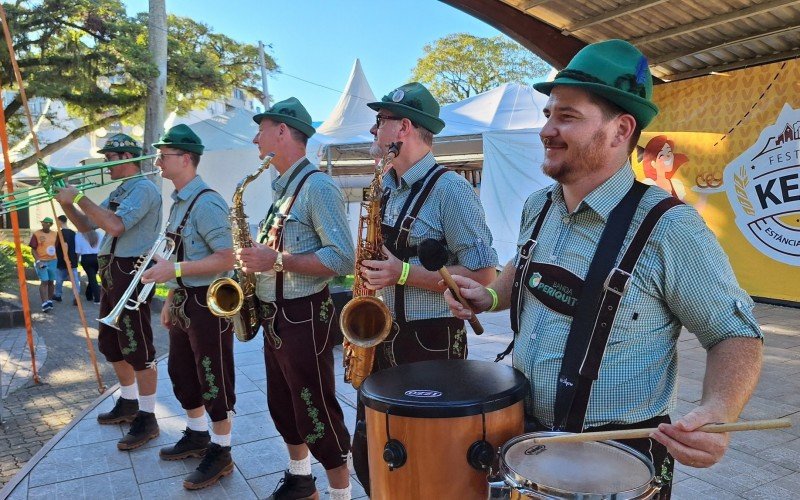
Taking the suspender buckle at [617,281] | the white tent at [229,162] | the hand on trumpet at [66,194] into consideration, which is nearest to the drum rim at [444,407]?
the suspender buckle at [617,281]

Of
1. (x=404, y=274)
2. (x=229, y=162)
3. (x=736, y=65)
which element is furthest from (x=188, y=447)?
(x=229, y=162)

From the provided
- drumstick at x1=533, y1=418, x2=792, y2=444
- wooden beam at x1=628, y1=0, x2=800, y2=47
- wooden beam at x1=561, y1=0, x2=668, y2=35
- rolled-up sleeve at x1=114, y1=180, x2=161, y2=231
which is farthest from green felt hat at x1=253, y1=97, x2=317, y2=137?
wooden beam at x1=628, y1=0, x2=800, y2=47

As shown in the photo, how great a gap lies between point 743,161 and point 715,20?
270 cm

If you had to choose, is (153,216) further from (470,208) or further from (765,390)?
(765,390)

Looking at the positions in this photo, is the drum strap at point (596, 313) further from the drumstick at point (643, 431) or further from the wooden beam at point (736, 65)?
the wooden beam at point (736, 65)

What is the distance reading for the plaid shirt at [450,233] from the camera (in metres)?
2.67

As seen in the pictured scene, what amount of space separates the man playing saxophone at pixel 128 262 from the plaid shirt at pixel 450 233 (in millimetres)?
2389

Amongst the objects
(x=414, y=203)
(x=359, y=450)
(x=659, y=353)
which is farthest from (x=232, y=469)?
(x=659, y=353)

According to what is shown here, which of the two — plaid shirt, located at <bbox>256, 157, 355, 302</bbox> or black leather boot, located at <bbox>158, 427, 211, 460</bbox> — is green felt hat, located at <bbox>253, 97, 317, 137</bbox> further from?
black leather boot, located at <bbox>158, 427, 211, 460</bbox>

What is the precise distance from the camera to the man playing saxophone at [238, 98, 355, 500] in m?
2.97

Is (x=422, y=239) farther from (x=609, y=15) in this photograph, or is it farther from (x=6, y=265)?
(x=6, y=265)

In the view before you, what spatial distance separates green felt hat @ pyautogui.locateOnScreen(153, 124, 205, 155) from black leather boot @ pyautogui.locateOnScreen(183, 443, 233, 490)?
1.99 m

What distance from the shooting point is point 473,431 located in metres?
1.54

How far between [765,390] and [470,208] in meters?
3.99
